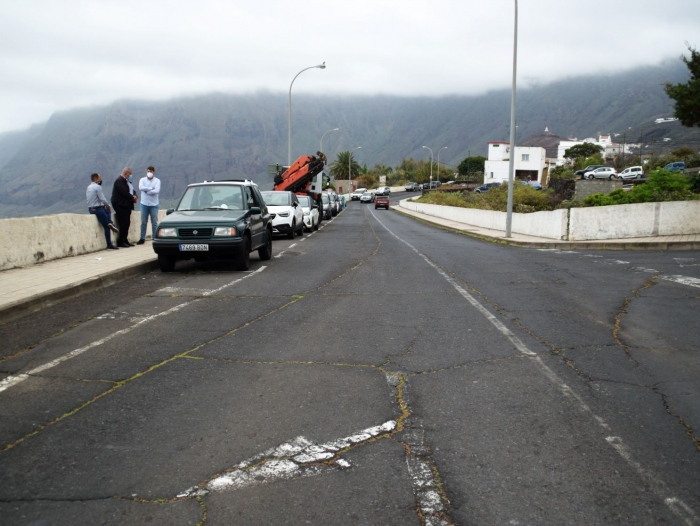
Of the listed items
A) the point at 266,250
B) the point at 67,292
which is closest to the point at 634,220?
the point at 266,250

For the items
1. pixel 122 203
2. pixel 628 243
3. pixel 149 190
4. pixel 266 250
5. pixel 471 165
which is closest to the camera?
pixel 266 250

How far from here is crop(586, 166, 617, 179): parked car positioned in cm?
7094

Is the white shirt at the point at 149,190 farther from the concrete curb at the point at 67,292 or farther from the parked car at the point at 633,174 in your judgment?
the parked car at the point at 633,174

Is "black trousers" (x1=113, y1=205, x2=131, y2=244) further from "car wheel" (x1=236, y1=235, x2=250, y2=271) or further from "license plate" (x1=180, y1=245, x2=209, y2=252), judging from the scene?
"car wheel" (x1=236, y1=235, x2=250, y2=271)

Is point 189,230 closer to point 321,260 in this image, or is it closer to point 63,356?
point 321,260

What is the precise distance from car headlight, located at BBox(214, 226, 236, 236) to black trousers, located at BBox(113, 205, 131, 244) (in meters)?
4.69

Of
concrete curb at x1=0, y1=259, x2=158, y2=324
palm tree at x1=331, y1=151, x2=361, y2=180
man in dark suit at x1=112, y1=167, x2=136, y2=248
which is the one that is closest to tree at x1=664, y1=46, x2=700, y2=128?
man in dark suit at x1=112, y1=167, x2=136, y2=248

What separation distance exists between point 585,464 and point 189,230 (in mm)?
9655

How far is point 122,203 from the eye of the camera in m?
15.3

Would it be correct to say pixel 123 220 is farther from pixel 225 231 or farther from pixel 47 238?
pixel 225 231

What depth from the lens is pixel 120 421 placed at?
14.1 feet

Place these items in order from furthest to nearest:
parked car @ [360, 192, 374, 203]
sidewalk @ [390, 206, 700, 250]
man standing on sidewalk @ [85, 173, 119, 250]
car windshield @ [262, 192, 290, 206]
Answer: parked car @ [360, 192, 374, 203]
car windshield @ [262, 192, 290, 206]
sidewalk @ [390, 206, 700, 250]
man standing on sidewalk @ [85, 173, 119, 250]

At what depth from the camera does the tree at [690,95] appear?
27609 mm

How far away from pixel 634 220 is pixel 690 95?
38.7 feet
